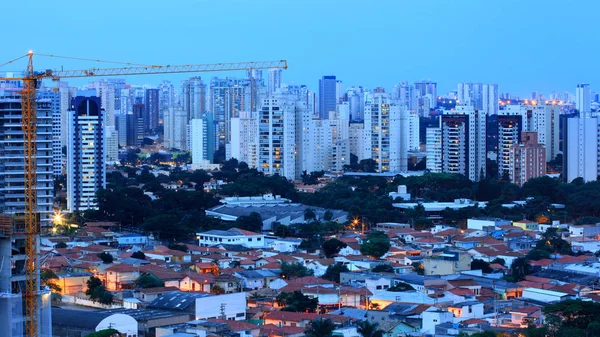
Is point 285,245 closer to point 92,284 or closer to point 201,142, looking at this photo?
point 92,284

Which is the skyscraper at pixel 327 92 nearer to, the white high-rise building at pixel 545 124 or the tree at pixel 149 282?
the white high-rise building at pixel 545 124

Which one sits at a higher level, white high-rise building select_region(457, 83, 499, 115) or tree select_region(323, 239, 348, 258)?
white high-rise building select_region(457, 83, 499, 115)

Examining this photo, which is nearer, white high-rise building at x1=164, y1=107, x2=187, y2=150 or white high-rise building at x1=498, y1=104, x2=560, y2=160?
white high-rise building at x1=498, y1=104, x2=560, y2=160

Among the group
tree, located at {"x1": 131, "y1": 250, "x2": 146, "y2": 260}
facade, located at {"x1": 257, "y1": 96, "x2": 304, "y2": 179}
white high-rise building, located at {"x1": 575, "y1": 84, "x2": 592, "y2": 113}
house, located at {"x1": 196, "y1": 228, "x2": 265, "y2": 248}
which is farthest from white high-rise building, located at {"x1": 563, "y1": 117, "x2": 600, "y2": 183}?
white high-rise building, located at {"x1": 575, "y1": 84, "x2": 592, "y2": 113}

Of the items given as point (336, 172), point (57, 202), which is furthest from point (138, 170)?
point (57, 202)

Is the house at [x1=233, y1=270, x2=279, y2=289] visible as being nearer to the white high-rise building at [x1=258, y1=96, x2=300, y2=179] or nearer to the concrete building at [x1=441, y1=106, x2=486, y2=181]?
the white high-rise building at [x1=258, y1=96, x2=300, y2=179]

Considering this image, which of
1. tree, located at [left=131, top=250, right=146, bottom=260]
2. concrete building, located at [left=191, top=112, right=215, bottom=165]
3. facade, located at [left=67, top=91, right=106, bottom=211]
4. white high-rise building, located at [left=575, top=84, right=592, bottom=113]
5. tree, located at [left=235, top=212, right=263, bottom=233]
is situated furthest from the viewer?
white high-rise building, located at [left=575, top=84, right=592, bottom=113]
